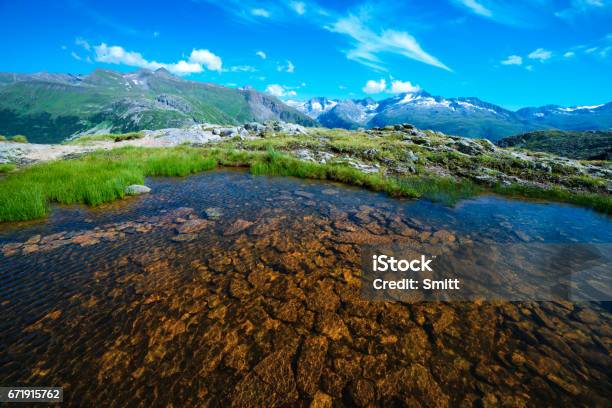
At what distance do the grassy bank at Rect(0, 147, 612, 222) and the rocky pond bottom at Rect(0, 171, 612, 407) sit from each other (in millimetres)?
2424

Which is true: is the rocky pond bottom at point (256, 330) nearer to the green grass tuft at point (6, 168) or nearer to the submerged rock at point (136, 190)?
the submerged rock at point (136, 190)

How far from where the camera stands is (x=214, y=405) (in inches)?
143

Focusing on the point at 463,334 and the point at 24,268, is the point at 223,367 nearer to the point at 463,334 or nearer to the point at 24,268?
the point at 463,334

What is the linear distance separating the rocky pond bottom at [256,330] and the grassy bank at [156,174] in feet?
7.95

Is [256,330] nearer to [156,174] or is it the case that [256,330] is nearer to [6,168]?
[156,174]

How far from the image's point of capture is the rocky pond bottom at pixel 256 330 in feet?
12.7

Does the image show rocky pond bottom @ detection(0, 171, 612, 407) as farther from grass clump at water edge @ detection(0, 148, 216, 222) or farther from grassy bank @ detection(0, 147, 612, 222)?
grassy bank @ detection(0, 147, 612, 222)

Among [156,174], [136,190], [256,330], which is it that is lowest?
[256,330]

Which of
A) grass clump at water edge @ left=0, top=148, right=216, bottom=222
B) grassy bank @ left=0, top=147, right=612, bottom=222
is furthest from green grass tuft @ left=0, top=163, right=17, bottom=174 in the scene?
grass clump at water edge @ left=0, top=148, right=216, bottom=222

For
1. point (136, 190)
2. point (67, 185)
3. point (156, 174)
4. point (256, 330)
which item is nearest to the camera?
point (256, 330)

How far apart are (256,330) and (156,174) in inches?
678

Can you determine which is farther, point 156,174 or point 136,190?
point 156,174

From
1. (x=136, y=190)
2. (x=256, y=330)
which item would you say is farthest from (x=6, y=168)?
(x=256, y=330)

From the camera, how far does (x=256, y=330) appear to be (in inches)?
195
